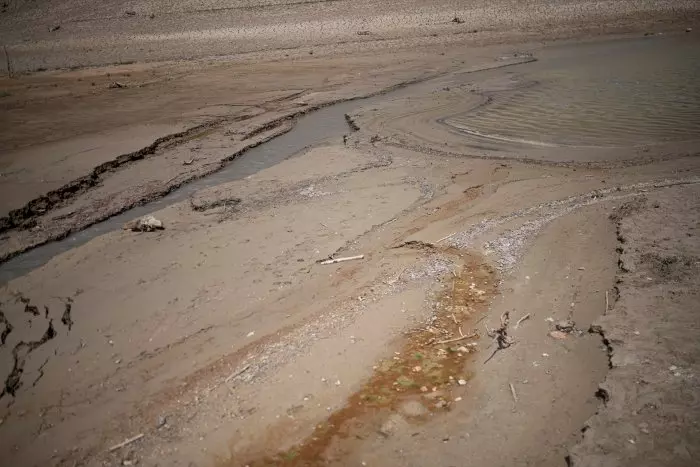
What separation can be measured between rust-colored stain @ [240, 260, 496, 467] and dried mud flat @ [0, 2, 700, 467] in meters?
0.02

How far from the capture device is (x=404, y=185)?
6.52 meters

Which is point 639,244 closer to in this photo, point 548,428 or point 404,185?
point 548,428

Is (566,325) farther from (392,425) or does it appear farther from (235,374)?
(235,374)

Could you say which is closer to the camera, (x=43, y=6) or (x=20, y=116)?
(x=20, y=116)

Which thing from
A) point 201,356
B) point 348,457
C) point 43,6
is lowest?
point 348,457

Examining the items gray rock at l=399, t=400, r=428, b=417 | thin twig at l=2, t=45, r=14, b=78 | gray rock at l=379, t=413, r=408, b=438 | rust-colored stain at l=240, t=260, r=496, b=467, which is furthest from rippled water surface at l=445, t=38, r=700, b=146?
thin twig at l=2, t=45, r=14, b=78

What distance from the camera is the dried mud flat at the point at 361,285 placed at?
3.05 m

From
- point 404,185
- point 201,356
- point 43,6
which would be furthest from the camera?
point 43,6

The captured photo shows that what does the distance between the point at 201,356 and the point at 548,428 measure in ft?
8.79

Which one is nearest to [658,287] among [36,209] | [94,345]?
[94,345]

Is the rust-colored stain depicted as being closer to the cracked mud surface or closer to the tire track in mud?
the cracked mud surface

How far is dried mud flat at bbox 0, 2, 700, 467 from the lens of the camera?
10.0 feet

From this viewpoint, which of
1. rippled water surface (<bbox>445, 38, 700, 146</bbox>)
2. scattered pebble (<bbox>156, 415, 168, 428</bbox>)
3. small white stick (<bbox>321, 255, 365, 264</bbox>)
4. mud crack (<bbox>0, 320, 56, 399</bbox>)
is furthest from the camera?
rippled water surface (<bbox>445, 38, 700, 146</bbox>)

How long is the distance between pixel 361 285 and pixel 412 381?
131cm
